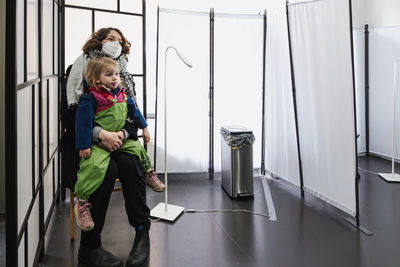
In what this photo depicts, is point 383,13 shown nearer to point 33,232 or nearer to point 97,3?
point 97,3

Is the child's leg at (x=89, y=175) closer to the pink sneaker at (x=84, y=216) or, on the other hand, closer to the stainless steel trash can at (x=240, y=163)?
the pink sneaker at (x=84, y=216)

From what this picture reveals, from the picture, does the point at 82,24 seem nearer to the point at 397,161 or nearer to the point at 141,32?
the point at 141,32

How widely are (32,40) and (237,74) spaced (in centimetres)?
261

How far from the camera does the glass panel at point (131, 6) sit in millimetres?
3258

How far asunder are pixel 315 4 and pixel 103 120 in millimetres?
2069

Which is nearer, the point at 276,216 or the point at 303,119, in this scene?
the point at 276,216

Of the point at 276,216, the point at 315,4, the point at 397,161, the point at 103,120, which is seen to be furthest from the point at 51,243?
the point at 397,161

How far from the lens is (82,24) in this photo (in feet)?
9.96

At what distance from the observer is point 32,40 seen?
163 cm

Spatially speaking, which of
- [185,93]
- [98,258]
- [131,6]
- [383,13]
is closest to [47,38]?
[131,6]

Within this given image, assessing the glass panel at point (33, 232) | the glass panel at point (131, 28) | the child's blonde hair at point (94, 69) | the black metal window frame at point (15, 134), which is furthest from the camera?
the glass panel at point (131, 28)

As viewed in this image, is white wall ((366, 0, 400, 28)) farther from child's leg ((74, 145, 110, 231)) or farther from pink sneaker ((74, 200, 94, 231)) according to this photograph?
pink sneaker ((74, 200, 94, 231))

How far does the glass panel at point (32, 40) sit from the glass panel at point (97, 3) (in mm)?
1426

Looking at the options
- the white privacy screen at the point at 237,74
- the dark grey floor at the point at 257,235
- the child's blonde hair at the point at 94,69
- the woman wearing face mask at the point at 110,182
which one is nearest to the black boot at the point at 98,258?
the woman wearing face mask at the point at 110,182
